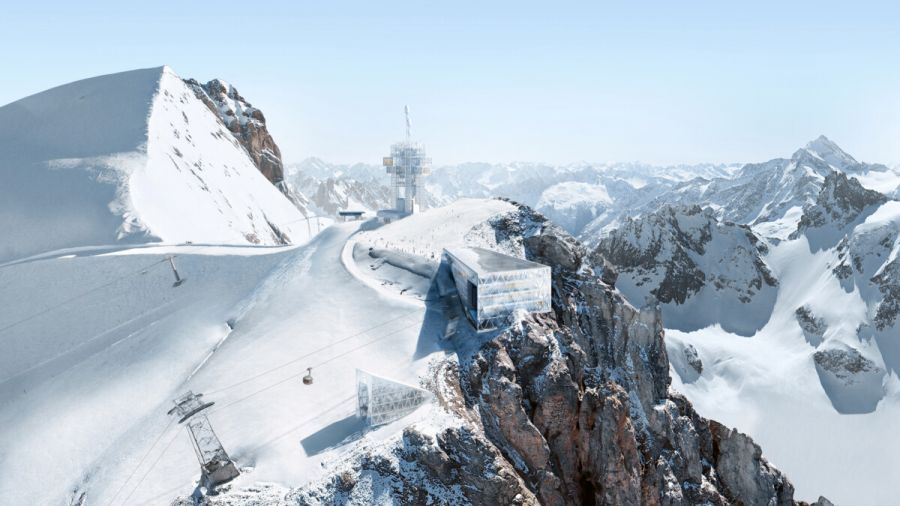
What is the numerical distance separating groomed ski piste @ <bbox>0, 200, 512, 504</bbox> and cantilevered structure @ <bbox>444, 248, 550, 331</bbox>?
14.4ft

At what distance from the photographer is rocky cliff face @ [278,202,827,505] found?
3256 cm

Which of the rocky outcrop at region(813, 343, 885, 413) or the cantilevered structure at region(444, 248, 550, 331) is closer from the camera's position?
the cantilevered structure at region(444, 248, 550, 331)

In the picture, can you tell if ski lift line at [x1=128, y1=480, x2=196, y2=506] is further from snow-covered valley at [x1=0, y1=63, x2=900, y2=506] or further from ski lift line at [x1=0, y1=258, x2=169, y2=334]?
ski lift line at [x1=0, y1=258, x2=169, y2=334]

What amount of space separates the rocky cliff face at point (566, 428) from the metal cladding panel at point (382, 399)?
276 centimetres

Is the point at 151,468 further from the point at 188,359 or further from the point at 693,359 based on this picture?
the point at 693,359

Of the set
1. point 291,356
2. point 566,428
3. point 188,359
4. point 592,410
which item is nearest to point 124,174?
point 188,359

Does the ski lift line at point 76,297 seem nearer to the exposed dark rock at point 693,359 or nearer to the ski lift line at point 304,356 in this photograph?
the ski lift line at point 304,356

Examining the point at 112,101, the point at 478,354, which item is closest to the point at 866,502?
the point at 478,354

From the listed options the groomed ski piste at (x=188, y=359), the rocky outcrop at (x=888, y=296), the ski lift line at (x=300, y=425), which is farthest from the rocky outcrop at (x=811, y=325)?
the ski lift line at (x=300, y=425)

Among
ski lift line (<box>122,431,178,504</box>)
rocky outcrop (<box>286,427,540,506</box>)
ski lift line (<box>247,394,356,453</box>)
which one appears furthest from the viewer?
ski lift line (<box>247,394,356,453</box>)

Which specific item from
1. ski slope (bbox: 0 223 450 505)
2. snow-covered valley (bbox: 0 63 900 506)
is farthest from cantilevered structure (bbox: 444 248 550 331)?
ski slope (bbox: 0 223 450 505)

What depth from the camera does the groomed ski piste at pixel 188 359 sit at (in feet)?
113

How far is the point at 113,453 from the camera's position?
3662cm

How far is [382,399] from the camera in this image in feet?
115
